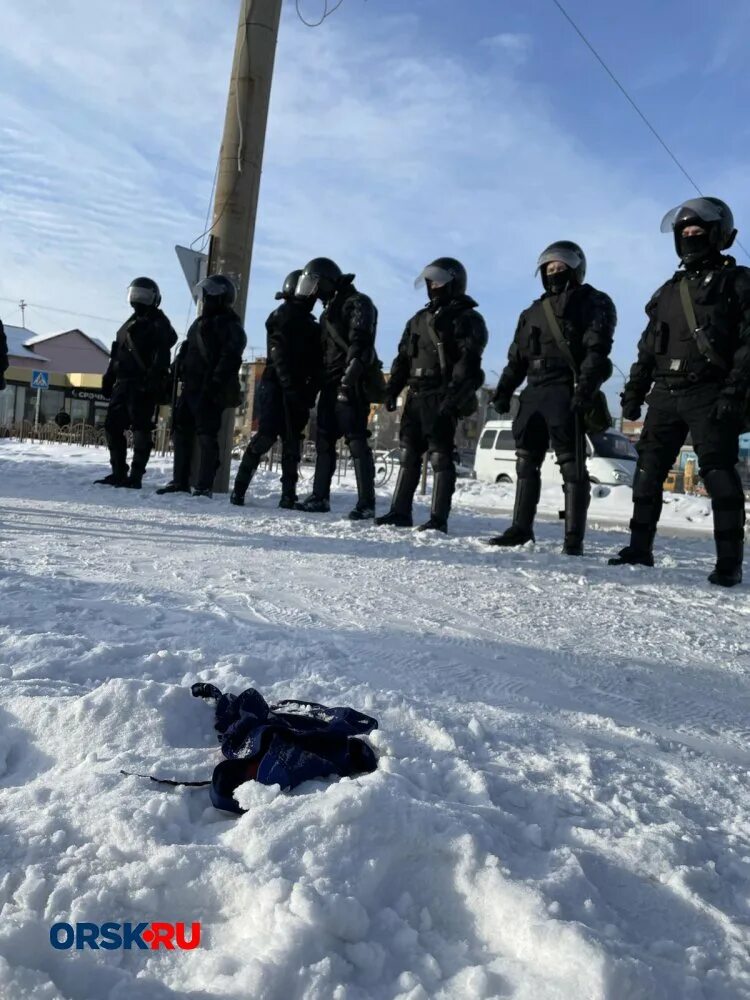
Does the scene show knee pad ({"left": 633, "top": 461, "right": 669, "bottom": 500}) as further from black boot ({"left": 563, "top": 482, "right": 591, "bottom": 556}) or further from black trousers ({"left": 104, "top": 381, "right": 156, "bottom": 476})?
black trousers ({"left": 104, "top": 381, "right": 156, "bottom": 476})

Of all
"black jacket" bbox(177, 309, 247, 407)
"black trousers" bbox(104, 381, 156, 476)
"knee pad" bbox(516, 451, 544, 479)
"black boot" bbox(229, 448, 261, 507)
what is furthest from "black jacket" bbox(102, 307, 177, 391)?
"knee pad" bbox(516, 451, 544, 479)

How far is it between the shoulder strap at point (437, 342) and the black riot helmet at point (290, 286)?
167 centimetres

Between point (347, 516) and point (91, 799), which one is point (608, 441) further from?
point (91, 799)

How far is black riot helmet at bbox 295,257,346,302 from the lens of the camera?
6812 mm

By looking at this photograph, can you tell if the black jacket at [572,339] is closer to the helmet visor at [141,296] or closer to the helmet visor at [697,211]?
the helmet visor at [697,211]

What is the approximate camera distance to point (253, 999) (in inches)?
39.5

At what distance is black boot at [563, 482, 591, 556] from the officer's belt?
785mm

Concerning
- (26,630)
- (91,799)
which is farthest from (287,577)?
(91,799)

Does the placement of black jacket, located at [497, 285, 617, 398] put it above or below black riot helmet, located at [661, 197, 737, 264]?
below

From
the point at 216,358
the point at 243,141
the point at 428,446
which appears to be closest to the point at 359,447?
the point at 428,446

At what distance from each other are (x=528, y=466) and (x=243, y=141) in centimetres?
494

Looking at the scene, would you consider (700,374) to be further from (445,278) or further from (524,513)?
(445,278)

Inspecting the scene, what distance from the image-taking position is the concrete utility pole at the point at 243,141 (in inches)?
319

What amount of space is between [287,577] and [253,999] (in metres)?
2.80
